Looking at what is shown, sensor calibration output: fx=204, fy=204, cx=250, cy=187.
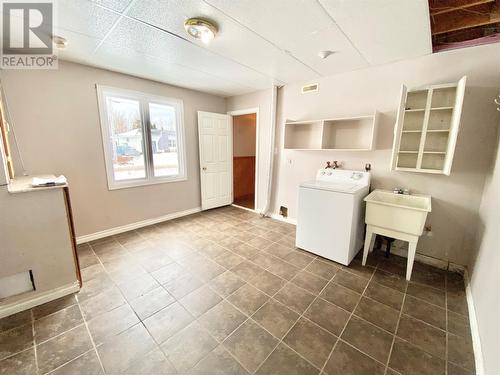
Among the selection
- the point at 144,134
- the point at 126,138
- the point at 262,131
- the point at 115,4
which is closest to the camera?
the point at 115,4

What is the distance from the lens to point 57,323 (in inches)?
64.1

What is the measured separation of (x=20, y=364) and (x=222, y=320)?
1306 millimetres

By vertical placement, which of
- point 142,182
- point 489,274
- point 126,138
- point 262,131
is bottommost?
point 489,274

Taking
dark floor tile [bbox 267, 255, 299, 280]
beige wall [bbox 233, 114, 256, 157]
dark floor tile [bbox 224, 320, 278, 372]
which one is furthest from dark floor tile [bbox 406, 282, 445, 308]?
beige wall [bbox 233, 114, 256, 157]

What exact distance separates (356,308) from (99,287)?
96.6 inches

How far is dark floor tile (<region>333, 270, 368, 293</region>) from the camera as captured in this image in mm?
2066

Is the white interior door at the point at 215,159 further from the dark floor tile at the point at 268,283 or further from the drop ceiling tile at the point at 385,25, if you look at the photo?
the drop ceiling tile at the point at 385,25

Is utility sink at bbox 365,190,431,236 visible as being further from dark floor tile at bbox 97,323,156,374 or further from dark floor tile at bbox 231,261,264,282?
dark floor tile at bbox 97,323,156,374

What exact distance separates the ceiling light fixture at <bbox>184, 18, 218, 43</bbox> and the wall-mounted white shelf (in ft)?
5.93

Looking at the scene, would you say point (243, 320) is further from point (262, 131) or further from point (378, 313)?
point (262, 131)

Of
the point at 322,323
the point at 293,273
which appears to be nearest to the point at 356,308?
the point at 322,323

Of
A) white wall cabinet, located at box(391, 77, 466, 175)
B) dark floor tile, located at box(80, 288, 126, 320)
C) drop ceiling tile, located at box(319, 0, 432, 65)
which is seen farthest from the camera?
white wall cabinet, located at box(391, 77, 466, 175)

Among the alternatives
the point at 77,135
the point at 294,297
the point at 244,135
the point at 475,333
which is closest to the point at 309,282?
the point at 294,297

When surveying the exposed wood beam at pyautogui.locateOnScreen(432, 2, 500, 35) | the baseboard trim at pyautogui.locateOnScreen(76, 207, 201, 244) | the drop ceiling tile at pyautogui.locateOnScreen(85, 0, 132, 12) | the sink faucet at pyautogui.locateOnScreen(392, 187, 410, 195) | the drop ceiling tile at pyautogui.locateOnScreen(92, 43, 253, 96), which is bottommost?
the baseboard trim at pyautogui.locateOnScreen(76, 207, 201, 244)
